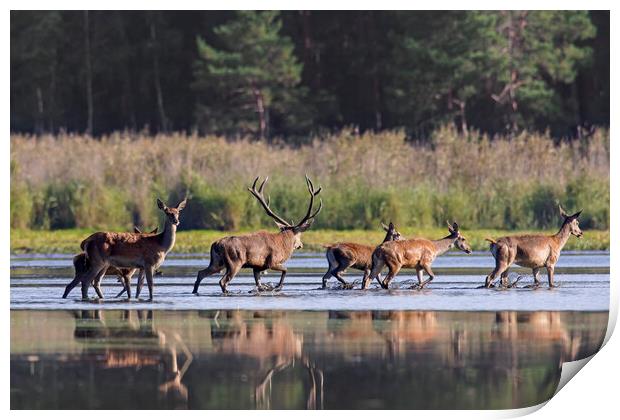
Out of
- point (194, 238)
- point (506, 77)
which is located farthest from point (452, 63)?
point (194, 238)

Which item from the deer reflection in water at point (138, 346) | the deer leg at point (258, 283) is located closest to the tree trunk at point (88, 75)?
the deer leg at point (258, 283)

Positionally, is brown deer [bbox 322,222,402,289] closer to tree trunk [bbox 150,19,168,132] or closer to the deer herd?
the deer herd

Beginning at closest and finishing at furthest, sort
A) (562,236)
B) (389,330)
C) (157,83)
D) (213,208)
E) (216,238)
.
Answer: (389,330)
(562,236)
(216,238)
(213,208)
(157,83)

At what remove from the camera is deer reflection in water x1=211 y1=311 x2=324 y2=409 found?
1065cm

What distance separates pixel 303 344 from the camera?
12.5m

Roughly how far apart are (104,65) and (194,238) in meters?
22.2

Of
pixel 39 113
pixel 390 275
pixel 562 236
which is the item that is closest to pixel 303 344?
pixel 390 275

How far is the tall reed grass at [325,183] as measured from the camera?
83.1 feet

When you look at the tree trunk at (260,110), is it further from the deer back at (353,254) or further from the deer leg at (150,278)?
the deer leg at (150,278)

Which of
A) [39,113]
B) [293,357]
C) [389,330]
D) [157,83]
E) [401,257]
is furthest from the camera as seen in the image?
[157,83]

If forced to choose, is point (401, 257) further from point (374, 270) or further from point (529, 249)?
point (529, 249)

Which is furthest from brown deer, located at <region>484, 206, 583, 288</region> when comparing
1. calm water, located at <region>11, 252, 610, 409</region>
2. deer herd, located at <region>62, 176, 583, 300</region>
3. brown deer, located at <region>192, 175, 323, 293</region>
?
brown deer, located at <region>192, 175, 323, 293</region>

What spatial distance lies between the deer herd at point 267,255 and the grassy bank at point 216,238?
515cm

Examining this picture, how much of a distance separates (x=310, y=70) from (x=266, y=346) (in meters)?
31.3
